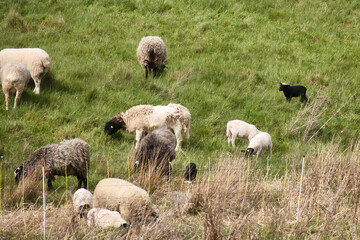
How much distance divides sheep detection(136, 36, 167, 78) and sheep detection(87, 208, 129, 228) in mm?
8120

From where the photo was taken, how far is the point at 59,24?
648 inches

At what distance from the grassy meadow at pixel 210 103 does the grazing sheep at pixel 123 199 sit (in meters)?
0.34

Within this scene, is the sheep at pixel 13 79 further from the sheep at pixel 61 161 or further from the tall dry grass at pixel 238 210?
the tall dry grass at pixel 238 210

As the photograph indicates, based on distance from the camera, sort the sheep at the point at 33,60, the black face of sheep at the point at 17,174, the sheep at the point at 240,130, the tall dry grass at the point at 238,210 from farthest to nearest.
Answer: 1. the sheep at the point at 33,60
2. the sheep at the point at 240,130
3. the black face of sheep at the point at 17,174
4. the tall dry grass at the point at 238,210

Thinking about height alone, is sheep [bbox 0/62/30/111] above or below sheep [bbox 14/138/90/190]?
above

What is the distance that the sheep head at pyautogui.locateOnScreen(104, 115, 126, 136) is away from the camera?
10.0 meters

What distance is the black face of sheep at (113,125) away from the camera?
1002cm

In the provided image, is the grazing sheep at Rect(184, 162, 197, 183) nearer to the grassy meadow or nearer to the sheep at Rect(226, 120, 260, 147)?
the grassy meadow

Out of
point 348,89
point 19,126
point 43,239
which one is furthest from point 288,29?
point 43,239

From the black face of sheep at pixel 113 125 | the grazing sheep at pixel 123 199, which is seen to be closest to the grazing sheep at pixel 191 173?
the grazing sheep at pixel 123 199

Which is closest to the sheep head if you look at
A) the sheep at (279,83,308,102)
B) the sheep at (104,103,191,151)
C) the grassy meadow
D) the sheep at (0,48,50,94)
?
the sheep at (104,103,191,151)

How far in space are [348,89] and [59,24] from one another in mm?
9627

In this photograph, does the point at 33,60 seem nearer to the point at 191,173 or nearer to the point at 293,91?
the point at 191,173

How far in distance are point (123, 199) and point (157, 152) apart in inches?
69.0
